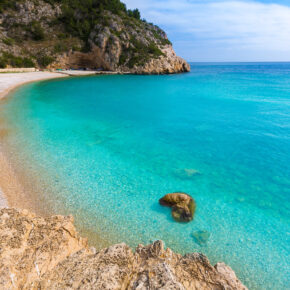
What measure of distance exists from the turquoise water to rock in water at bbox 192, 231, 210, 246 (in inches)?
5.4

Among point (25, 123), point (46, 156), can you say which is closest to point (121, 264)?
point (46, 156)

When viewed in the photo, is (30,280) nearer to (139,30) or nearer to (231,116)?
(231,116)

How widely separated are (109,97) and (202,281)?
98.1ft

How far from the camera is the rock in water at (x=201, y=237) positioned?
22.0 feet

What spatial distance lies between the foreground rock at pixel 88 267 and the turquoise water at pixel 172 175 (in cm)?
253

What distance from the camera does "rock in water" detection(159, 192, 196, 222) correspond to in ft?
24.9

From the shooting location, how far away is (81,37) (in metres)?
69.6

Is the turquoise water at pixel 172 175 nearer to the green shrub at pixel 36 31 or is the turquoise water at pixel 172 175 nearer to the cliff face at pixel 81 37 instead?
the cliff face at pixel 81 37

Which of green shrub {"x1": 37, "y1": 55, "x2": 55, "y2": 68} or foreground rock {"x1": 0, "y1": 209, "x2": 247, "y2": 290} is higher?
green shrub {"x1": 37, "y1": 55, "x2": 55, "y2": 68}

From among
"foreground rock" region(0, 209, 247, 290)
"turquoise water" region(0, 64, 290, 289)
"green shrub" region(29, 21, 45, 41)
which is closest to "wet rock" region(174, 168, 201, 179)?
"turquoise water" region(0, 64, 290, 289)

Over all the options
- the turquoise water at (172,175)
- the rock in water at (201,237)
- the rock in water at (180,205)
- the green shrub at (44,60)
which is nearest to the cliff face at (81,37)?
the green shrub at (44,60)

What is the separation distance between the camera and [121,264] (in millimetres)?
3881

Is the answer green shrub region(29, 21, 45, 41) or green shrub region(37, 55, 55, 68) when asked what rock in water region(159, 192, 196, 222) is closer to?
green shrub region(37, 55, 55, 68)

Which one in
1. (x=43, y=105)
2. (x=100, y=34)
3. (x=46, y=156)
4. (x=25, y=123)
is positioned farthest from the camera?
(x=100, y=34)
